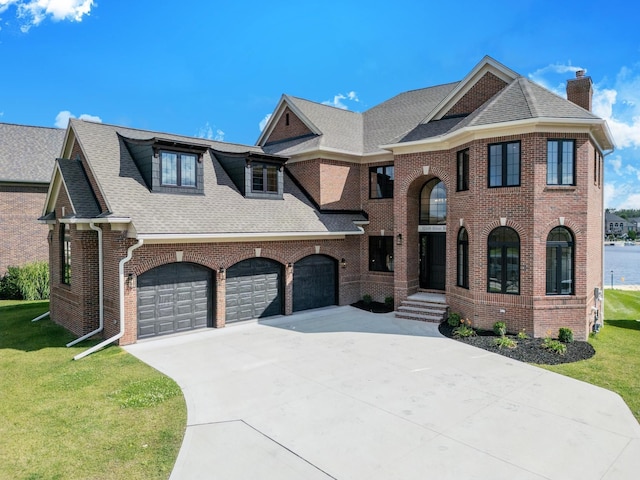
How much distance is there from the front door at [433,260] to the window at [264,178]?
21.8 feet

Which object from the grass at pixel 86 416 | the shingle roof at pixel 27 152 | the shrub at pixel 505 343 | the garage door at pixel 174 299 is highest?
the shingle roof at pixel 27 152

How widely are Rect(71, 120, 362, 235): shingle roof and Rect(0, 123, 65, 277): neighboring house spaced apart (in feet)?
41.8

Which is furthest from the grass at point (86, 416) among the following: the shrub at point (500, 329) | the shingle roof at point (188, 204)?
the shrub at point (500, 329)

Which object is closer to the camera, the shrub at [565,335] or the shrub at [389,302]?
the shrub at [565,335]

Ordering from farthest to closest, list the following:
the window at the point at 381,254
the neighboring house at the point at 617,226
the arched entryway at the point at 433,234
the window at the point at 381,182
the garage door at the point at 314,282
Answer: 1. the neighboring house at the point at 617,226
2. the window at the point at 381,182
3. the window at the point at 381,254
4. the arched entryway at the point at 433,234
5. the garage door at the point at 314,282

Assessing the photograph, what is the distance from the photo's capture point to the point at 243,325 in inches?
599

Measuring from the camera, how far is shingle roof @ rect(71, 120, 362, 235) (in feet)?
42.9

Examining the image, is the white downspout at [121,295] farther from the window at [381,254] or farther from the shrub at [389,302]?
the window at [381,254]

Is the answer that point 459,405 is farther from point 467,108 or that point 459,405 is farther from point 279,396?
point 467,108

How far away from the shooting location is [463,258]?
15320mm

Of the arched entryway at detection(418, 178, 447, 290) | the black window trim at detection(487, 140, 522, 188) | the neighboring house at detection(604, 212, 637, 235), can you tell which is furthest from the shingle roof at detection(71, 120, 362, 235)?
the neighboring house at detection(604, 212, 637, 235)

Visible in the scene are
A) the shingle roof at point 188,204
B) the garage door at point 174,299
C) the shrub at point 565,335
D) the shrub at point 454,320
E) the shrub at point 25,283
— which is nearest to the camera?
the shrub at point 565,335

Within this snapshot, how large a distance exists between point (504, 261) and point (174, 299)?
1069 cm

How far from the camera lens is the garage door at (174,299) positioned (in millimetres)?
13188
